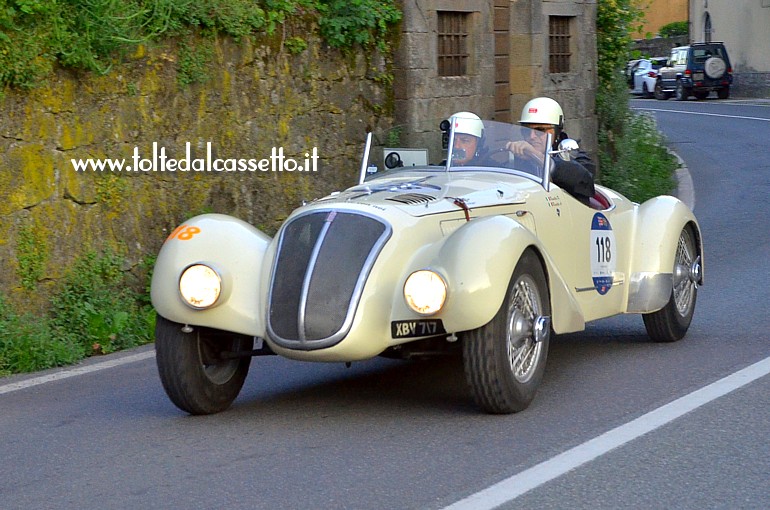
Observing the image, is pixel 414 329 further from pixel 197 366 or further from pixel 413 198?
pixel 197 366

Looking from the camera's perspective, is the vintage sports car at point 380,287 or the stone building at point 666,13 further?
the stone building at point 666,13

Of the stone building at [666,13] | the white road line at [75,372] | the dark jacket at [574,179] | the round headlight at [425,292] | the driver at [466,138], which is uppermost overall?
the stone building at [666,13]

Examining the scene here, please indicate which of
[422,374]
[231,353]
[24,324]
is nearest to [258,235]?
[231,353]

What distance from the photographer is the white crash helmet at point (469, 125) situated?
7707 mm

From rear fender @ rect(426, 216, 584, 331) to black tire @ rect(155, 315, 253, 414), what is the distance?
1.19 meters

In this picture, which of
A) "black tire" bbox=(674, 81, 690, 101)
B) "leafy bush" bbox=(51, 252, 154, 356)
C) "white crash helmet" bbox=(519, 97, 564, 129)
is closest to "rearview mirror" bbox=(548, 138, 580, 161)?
"white crash helmet" bbox=(519, 97, 564, 129)

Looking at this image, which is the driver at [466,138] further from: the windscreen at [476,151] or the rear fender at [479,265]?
the rear fender at [479,265]

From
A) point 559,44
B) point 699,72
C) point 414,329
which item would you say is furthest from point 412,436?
point 699,72

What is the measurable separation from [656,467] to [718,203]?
41.9 ft

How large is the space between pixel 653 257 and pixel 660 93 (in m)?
42.6

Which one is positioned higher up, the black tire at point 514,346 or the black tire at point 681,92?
the black tire at point 681,92

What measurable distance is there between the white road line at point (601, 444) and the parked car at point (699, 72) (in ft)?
132

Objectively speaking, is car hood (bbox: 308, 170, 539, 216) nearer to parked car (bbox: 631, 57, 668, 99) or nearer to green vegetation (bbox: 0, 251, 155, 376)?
green vegetation (bbox: 0, 251, 155, 376)

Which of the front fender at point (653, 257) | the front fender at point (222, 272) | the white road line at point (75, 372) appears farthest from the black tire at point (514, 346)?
the white road line at point (75, 372)
